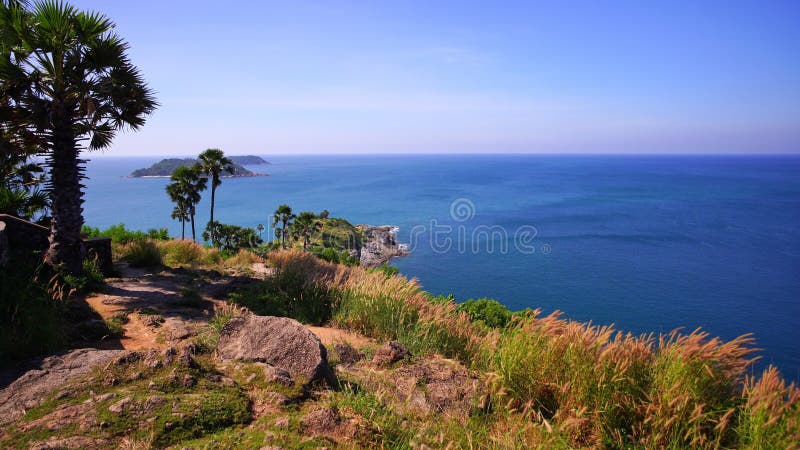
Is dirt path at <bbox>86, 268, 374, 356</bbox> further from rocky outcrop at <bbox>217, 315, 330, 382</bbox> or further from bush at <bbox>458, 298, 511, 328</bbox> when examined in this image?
bush at <bbox>458, 298, 511, 328</bbox>

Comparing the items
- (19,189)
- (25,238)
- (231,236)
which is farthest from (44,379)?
(231,236)

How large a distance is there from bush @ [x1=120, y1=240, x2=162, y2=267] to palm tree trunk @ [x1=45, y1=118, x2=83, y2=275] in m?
2.91

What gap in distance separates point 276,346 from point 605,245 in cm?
8674

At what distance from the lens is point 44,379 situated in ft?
14.4

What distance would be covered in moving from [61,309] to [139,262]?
6.10 meters

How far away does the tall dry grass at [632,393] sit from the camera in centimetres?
370

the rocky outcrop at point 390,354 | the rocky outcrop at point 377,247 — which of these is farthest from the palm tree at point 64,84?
the rocky outcrop at point 377,247

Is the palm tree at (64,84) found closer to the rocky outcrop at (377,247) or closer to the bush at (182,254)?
the bush at (182,254)

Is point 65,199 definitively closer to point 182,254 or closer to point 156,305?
point 156,305

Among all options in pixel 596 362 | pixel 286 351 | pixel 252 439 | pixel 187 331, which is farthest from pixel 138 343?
pixel 596 362

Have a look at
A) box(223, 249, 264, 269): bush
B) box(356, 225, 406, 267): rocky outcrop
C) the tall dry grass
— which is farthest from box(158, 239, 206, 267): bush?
box(356, 225, 406, 267): rocky outcrop

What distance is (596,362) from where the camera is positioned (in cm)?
452

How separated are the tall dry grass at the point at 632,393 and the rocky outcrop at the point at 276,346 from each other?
2010 millimetres

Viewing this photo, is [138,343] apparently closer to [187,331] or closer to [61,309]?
[187,331]
